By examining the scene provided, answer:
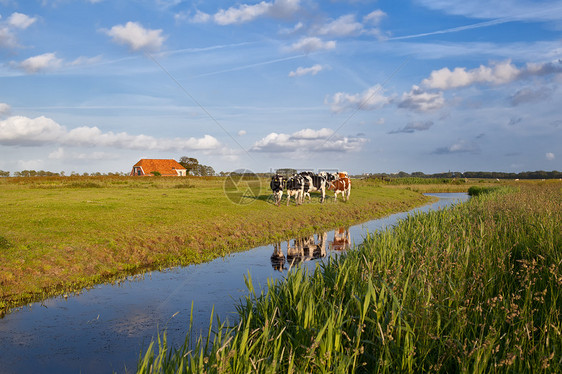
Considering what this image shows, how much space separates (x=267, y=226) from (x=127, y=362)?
43.8 feet

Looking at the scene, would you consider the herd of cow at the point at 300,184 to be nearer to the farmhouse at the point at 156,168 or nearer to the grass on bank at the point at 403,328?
the grass on bank at the point at 403,328

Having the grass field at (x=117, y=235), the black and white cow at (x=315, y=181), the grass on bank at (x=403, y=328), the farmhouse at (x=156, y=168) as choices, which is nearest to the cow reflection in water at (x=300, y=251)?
the grass field at (x=117, y=235)

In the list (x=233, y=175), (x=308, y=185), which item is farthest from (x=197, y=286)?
(x=233, y=175)

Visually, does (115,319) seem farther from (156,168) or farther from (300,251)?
(156,168)

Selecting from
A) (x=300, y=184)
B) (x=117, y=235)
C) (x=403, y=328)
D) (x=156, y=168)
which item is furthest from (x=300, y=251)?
(x=156, y=168)

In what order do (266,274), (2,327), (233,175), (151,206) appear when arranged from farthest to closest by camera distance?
(233,175) < (151,206) < (266,274) < (2,327)

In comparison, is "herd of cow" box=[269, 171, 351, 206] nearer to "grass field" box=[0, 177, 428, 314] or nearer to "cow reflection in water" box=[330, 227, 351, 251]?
"grass field" box=[0, 177, 428, 314]

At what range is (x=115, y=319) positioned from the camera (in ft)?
28.3

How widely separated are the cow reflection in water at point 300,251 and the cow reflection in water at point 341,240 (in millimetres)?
496

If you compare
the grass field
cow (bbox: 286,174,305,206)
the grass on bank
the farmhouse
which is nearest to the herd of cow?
cow (bbox: 286,174,305,206)

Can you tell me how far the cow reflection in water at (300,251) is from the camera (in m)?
14.0

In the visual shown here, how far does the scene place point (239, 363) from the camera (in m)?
4.28

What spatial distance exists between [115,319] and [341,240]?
12.0m

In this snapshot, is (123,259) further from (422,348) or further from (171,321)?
(422,348)
